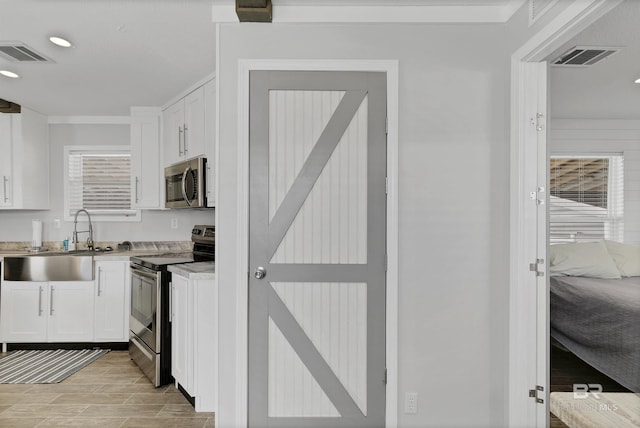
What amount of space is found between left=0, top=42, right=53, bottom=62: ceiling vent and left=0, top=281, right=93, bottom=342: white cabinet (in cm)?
201

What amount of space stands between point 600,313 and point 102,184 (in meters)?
4.91

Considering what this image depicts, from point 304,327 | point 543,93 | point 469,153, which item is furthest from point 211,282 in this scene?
point 543,93

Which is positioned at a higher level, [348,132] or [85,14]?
[85,14]

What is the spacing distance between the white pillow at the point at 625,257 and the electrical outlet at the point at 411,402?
2.87 m

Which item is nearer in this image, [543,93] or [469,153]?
[543,93]

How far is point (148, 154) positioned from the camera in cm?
396

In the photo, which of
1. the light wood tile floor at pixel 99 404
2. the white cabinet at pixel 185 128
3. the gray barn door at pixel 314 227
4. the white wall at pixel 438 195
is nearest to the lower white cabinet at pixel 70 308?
the light wood tile floor at pixel 99 404

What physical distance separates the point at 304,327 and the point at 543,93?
177 centimetres

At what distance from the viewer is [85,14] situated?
2256 mm

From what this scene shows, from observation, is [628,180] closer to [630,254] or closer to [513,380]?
[630,254]

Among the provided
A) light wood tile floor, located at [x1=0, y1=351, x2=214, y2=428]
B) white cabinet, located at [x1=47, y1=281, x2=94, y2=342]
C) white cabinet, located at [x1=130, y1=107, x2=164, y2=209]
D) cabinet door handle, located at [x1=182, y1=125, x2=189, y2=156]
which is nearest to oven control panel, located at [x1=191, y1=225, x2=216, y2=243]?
cabinet door handle, located at [x1=182, y1=125, x2=189, y2=156]

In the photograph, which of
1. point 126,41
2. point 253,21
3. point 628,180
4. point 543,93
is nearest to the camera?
point 543,93

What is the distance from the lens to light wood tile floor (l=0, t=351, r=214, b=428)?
2.50 m

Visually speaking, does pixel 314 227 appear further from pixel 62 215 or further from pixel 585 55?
pixel 62 215
